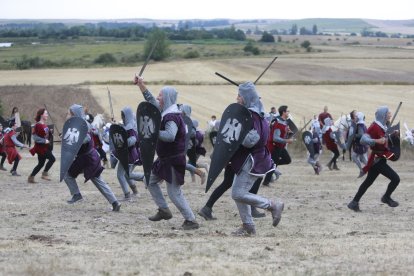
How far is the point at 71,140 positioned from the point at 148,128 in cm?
276

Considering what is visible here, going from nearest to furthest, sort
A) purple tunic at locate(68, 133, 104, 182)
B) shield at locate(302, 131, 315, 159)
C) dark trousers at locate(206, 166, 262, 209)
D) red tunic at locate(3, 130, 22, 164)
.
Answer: dark trousers at locate(206, 166, 262, 209), purple tunic at locate(68, 133, 104, 182), red tunic at locate(3, 130, 22, 164), shield at locate(302, 131, 315, 159)

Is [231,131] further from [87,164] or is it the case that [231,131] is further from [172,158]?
[87,164]

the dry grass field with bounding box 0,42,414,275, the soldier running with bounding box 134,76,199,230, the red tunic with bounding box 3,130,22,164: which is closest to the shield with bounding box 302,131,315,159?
the dry grass field with bounding box 0,42,414,275

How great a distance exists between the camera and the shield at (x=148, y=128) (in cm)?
1119

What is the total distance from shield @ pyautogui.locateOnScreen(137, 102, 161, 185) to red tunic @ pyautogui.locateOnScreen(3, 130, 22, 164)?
9794 mm

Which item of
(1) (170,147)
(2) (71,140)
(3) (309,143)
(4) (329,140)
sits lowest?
(4) (329,140)

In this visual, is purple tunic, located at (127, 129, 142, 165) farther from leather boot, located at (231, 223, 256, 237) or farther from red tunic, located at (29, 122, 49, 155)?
leather boot, located at (231, 223, 256, 237)

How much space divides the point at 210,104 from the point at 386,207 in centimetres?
2901

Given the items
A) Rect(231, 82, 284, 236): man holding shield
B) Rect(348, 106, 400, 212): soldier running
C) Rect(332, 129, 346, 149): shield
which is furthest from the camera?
Rect(332, 129, 346, 149): shield


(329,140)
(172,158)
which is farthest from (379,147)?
(329,140)

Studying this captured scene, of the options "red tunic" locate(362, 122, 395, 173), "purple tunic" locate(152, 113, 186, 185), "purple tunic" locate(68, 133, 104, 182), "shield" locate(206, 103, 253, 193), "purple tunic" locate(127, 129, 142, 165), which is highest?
"shield" locate(206, 103, 253, 193)

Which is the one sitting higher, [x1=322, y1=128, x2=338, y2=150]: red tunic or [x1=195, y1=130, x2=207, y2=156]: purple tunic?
[x1=195, y1=130, x2=207, y2=156]: purple tunic

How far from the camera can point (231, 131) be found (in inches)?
426

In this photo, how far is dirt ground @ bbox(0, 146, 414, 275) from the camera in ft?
28.2
